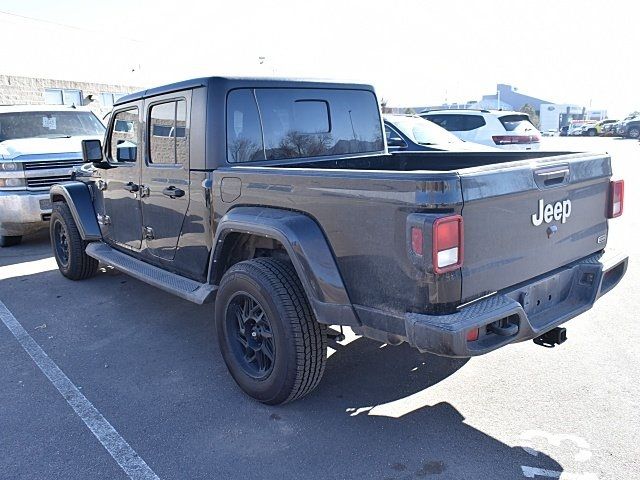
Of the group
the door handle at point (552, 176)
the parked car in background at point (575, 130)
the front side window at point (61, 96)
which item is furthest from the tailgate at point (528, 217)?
the parked car in background at point (575, 130)

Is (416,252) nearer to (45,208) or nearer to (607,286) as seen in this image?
(607,286)

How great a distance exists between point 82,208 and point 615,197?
490 cm

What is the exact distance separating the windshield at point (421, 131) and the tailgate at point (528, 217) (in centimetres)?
572

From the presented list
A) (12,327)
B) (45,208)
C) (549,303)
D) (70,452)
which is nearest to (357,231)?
(549,303)

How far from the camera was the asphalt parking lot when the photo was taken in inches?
117

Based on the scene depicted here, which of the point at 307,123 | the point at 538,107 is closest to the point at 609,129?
the point at 538,107

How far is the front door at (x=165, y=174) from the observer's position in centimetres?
420

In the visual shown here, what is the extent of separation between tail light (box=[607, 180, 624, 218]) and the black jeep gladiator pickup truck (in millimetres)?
11

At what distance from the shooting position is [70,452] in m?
3.14

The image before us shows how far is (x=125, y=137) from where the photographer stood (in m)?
5.18

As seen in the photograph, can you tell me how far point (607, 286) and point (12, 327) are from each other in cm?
480

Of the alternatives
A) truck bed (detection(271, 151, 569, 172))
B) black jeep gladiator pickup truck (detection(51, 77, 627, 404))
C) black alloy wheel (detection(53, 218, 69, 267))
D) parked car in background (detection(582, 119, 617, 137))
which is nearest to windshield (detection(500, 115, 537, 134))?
truck bed (detection(271, 151, 569, 172))

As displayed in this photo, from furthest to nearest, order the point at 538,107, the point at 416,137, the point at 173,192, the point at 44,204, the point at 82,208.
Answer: the point at 538,107 → the point at 416,137 → the point at 44,204 → the point at 82,208 → the point at 173,192

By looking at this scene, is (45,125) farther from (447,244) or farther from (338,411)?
(447,244)
